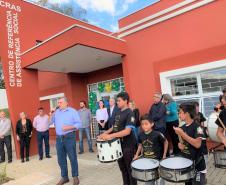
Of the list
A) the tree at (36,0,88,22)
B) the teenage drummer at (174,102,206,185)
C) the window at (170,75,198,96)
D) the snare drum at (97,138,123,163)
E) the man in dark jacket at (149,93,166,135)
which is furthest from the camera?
the tree at (36,0,88,22)

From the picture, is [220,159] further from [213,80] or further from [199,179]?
[213,80]

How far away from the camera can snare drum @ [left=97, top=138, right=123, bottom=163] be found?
3.53 meters

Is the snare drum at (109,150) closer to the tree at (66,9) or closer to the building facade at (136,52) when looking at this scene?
the building facade at (136,52)

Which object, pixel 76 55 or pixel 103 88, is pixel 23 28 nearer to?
pixel 76 55

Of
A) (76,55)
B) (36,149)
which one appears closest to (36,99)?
(36,149)

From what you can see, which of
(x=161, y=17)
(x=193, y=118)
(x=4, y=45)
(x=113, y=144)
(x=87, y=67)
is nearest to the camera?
(x=193, y=118)

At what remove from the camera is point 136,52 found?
7.89 meters

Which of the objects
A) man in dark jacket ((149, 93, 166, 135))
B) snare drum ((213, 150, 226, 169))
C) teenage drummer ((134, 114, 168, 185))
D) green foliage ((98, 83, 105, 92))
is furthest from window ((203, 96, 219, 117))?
green foliage ((98, 83, 105, 92))

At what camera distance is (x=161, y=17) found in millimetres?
7273

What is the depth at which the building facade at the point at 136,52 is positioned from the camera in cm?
Answer: 652

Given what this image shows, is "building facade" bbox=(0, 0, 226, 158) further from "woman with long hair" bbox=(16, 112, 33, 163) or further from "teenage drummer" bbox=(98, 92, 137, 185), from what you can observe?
"teenage drummer" bbox=(98, 92, 137, 185)

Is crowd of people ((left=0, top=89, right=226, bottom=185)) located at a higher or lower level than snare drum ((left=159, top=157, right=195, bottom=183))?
higher

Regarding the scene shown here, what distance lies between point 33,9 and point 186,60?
6864 mm

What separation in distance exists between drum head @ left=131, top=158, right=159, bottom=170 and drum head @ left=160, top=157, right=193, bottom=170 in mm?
165
